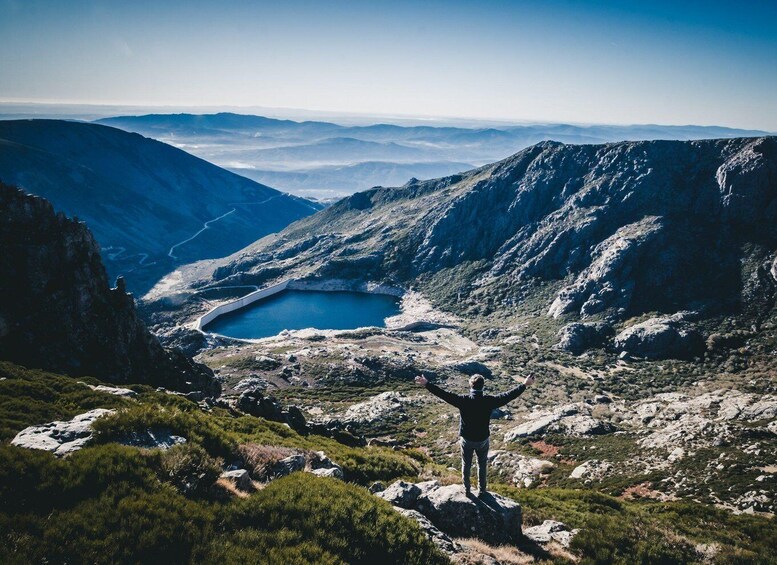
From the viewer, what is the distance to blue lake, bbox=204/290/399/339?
14588 cm

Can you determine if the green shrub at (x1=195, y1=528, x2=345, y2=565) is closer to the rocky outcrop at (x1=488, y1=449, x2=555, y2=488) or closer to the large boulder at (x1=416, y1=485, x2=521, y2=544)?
the large boulder at (x1=416, y1=485, x2=521, y2=544)

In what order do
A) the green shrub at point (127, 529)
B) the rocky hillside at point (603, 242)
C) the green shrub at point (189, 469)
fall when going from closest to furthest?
the green shrub at point (127, 529)
the green shrub at point (189, 469)
the rocky hillside at point (603, 242)

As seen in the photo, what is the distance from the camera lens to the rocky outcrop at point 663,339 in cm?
8233

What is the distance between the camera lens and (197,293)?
171750mm

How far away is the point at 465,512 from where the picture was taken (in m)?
13.0

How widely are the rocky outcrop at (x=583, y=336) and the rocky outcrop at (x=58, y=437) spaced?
95.1 metres

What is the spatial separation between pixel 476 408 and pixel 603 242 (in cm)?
12927

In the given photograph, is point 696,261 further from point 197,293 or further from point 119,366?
point 197,293

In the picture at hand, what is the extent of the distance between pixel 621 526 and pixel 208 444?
44.9ft

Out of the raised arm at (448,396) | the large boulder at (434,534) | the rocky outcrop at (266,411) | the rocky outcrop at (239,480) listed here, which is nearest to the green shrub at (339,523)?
the large boulder at (434,534)

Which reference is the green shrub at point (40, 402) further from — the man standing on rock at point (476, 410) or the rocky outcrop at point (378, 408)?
the rocky outcrop at point (378, 408)

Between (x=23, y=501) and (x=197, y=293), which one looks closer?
(x=23, y=501)

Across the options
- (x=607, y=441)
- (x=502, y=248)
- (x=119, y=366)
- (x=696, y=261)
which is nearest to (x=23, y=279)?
(x=119, y=366)

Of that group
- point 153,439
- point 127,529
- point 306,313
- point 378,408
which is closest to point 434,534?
point 127,529
